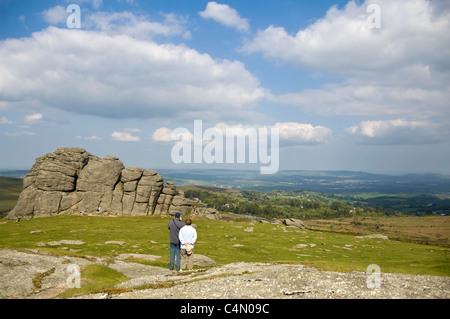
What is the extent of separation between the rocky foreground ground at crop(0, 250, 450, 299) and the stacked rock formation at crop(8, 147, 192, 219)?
197 feet

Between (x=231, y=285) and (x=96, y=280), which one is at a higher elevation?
(x=231, y=285)

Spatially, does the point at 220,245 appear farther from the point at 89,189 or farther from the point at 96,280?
the point at 89,189

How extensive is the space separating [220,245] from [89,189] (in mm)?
56018

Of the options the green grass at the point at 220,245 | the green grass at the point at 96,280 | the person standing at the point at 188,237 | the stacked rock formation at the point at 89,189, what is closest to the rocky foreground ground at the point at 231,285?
the green grass at the point at 96,280

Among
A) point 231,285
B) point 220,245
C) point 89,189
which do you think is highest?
point 89,189

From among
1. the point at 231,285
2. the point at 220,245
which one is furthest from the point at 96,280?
the point at 220,245

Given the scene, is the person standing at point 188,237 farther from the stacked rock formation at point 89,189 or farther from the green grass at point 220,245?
the stacked rock formation at point 89,189

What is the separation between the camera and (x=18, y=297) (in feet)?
67.7

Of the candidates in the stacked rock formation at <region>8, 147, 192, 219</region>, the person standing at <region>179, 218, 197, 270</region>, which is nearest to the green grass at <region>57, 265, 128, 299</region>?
the person standing at <region>179, 218, 197, 270</region>

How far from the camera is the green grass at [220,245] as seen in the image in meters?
44.3

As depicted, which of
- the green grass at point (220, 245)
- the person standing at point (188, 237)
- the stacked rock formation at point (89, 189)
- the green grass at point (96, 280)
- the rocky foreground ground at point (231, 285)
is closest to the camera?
the rocky foreground ground at point (231, 285)

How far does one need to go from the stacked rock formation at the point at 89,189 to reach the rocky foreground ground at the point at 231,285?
60.2 meters

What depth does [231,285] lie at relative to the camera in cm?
2191
